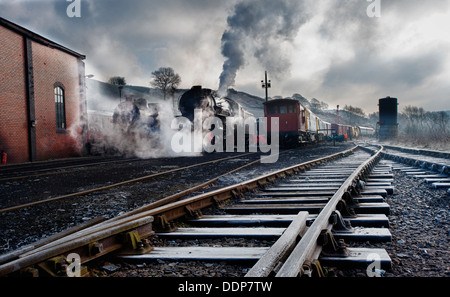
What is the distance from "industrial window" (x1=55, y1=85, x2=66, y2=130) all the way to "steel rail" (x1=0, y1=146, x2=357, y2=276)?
1584cm

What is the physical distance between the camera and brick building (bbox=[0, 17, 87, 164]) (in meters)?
14.3

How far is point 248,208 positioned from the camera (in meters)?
3.58

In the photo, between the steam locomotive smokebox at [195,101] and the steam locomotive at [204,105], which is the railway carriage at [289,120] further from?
the steam locomotive smokebox at [195,101]

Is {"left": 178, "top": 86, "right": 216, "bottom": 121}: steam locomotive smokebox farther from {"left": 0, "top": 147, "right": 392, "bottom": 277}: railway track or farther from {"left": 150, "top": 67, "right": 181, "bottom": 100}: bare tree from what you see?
{"left": 150, "top": 67, "right": 181, "bottom": 100}: bare tree

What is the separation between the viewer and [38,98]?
15852 mm

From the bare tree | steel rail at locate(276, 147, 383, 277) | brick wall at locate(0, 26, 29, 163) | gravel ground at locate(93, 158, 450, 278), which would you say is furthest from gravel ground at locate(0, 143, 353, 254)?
the bare tree

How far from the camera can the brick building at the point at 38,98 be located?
563 inches

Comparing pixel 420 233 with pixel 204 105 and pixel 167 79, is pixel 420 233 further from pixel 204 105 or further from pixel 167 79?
pixel 167 79

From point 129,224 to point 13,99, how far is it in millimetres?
15497

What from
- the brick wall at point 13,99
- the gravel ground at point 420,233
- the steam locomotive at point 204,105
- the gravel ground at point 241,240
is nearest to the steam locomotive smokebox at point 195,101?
the steam locomotive at point 204,105

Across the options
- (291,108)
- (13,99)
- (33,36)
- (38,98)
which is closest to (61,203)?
(13,99)

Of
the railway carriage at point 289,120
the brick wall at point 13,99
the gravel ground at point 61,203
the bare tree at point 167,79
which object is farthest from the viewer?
the bare tree at point 167,79
